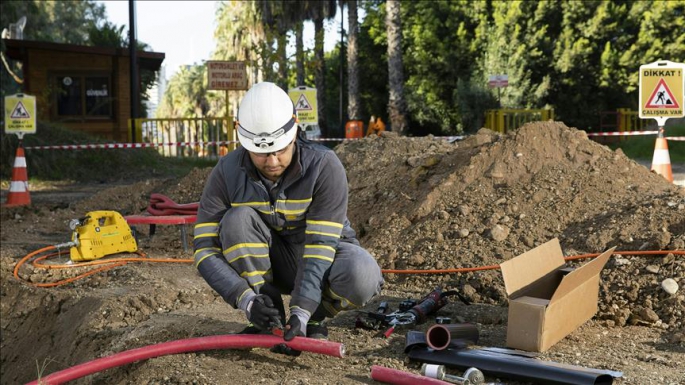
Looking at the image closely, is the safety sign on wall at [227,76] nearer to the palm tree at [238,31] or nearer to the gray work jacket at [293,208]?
the gray work jacket at [293,208]

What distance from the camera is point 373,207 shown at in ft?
27.4

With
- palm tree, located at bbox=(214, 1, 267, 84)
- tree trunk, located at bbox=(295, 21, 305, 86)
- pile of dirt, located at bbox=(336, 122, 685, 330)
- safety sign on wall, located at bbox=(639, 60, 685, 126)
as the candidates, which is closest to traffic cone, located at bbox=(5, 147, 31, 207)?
pile of dirt, located at bbox=(336, 122, 685, 330)

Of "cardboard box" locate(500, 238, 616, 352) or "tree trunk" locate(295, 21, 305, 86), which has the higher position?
"tree trunk" locate(295, 21, 305, 86)

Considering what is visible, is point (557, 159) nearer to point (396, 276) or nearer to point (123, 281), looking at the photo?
point (396, 276)

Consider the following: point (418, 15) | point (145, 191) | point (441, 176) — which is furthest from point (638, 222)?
point (418, 15)

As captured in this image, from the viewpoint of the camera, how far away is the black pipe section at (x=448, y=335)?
4085mm

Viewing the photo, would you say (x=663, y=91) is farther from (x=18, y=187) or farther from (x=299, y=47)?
(x=299, y=47)

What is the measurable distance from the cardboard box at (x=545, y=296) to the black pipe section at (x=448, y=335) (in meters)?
0.20

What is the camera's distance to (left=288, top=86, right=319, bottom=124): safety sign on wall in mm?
13633

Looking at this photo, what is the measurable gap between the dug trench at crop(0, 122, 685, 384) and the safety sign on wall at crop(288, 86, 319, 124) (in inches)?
154

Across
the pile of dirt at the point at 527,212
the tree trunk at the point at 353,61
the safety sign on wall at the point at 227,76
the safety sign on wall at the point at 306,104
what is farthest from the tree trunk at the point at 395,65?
the pile of dirt at the point at 527,212

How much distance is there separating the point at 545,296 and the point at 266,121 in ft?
6.71

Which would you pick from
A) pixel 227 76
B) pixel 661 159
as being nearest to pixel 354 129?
pixel 227 76

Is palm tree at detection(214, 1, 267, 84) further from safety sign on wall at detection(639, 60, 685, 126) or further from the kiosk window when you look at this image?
safety sign on wall at detection(639, 60, 685, 126)
